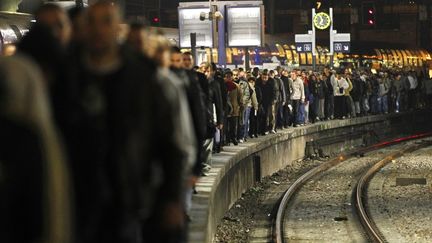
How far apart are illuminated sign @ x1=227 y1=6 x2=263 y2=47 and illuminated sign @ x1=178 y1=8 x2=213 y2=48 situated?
2.34ft

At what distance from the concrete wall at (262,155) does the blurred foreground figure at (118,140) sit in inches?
216

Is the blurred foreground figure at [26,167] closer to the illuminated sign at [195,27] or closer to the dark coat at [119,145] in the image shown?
the dark coat at [119,145]

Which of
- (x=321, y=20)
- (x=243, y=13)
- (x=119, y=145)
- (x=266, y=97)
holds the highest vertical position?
(x=243, y=13)

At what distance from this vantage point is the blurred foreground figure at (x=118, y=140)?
418 centimetres

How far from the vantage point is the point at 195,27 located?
32.0 meters

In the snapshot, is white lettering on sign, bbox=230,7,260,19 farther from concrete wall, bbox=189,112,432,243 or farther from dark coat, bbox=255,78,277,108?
dark coat, bbox=255,78,277,108

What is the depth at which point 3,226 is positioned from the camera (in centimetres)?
339

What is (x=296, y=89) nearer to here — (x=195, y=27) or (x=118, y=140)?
(x=195, y=27)

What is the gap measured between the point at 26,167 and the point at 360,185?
750 inches

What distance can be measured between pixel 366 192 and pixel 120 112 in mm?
17320

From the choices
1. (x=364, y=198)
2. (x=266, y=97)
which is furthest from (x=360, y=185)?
(x=266, y=97)

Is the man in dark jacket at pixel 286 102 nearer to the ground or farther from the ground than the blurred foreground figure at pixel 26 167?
nearer to the ground

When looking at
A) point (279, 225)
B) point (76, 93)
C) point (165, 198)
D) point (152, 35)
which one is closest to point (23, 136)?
point (76, 93)

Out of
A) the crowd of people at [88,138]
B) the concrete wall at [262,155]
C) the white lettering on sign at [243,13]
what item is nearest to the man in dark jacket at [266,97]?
the concrete wall at [262,155]
